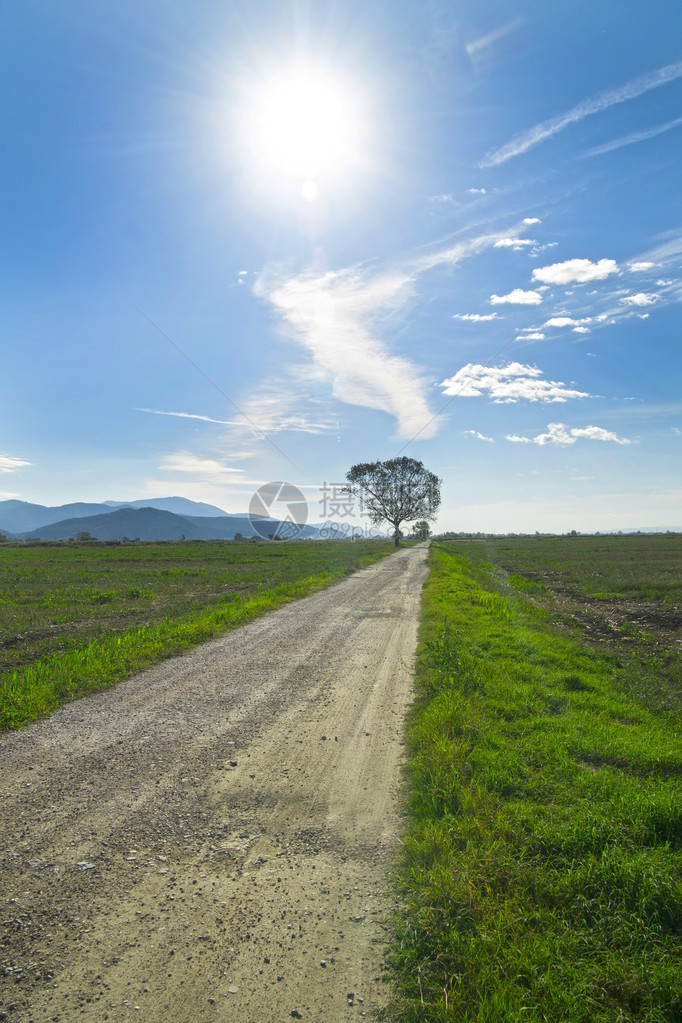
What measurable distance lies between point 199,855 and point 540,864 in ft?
9.68

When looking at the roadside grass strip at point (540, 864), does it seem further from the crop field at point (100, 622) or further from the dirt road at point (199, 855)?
the crop field at point (100, 622)

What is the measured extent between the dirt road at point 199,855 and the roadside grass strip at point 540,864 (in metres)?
0.37

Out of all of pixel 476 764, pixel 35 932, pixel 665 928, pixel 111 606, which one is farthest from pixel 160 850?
pixel 111 606

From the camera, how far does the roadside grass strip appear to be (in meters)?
3.16

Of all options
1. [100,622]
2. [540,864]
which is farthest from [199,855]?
[100,622]

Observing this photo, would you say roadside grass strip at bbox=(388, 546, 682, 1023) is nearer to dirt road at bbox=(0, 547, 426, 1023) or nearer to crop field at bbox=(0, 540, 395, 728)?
dirt road at bbox=(0, 547, 426, 1023)

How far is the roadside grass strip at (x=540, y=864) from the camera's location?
10.4 feet

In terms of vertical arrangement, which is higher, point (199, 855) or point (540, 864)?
point (540, 864)

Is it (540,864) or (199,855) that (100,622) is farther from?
(540,864)

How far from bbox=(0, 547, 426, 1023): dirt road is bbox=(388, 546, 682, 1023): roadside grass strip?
367 millimetres

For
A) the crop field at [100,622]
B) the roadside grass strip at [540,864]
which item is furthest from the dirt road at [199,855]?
the crop field at [100,622]

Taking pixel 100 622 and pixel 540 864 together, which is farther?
pixel 100 622

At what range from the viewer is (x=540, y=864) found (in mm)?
4344

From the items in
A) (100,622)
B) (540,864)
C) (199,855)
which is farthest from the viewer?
(100,622)
